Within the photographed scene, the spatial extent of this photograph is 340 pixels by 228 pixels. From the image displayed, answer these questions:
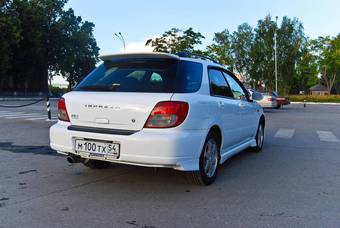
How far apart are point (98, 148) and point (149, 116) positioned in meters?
0.74

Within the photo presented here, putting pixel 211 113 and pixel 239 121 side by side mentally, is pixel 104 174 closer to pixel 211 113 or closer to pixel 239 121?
pixel 211 113

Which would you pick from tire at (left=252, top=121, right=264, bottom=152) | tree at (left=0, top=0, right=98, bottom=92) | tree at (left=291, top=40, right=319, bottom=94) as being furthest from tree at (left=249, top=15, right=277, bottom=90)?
tire at (left=252, top=121, right=264, bottom=152)

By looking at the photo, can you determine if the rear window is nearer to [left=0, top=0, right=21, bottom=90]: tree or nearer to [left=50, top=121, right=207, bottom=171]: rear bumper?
[left=50, top=121, right=207, bottom=171]: rear bumper

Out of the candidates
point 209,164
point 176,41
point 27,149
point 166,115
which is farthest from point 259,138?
point 176,41

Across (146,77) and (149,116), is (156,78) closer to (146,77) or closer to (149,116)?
(146,77)

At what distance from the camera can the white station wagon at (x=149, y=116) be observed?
14.0ft

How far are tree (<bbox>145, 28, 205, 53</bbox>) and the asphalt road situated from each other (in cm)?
3311

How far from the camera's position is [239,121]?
6059 mm

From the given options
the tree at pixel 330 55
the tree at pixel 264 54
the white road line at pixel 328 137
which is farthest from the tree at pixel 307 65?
the white road line at pixel 328 137

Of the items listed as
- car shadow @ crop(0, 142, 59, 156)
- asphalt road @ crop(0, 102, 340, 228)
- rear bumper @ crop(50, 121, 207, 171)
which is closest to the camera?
asphalt road @ crop(0, 102, 340, 228)

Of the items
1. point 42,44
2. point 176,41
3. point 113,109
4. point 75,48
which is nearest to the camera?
point 113,109

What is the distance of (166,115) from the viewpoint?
4.27 m

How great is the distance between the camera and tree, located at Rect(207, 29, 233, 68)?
6088 centimetres

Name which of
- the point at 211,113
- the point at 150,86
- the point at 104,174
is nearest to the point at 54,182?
the point at 104,174
